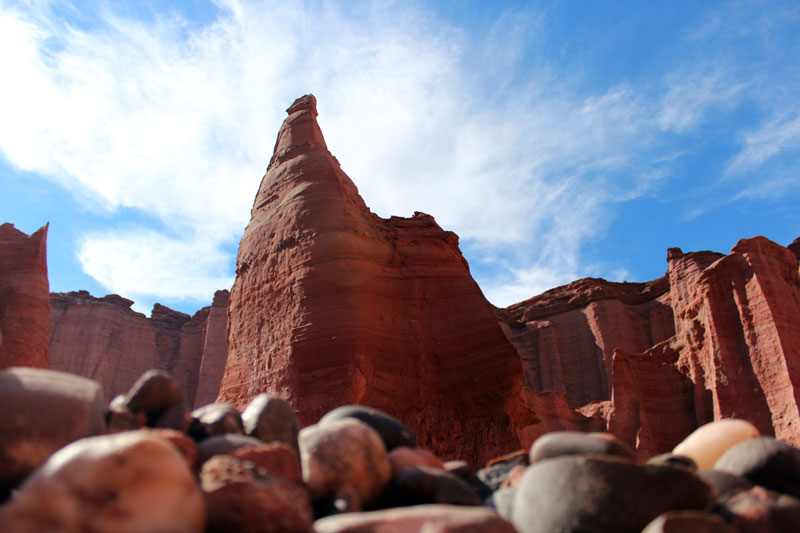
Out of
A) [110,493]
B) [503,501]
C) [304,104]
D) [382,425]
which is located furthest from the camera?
[304,104]

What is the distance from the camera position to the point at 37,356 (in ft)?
Answer: 70.7

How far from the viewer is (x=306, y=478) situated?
11.6ft

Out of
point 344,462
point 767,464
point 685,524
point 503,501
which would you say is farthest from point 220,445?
point 767,464

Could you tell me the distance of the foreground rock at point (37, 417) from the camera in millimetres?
2910

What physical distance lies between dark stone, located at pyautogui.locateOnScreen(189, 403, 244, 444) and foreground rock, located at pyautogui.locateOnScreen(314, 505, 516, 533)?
1.28 m

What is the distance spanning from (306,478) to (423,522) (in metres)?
1.10

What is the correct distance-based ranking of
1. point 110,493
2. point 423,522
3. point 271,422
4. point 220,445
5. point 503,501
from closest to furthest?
1. point 110,493
2. point 423,522
3. point 220,445
4. point 503,501
5. point 271,422

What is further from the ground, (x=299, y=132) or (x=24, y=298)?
(x=299, y=132)

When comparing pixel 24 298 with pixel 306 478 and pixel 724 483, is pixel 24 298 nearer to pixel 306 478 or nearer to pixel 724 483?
pixel 306 478

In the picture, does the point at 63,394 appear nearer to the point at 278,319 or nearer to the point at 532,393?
the point at 278,319

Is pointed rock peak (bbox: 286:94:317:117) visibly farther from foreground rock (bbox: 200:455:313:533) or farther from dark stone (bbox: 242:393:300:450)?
foreground rock (bbox: 200:455:313:533)

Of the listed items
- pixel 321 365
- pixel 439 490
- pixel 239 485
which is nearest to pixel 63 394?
pixel 239 485

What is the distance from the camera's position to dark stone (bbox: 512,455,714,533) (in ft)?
9.95

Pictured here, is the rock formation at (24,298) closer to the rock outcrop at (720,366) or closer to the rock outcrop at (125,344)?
the rock outcrop at (720,366)
